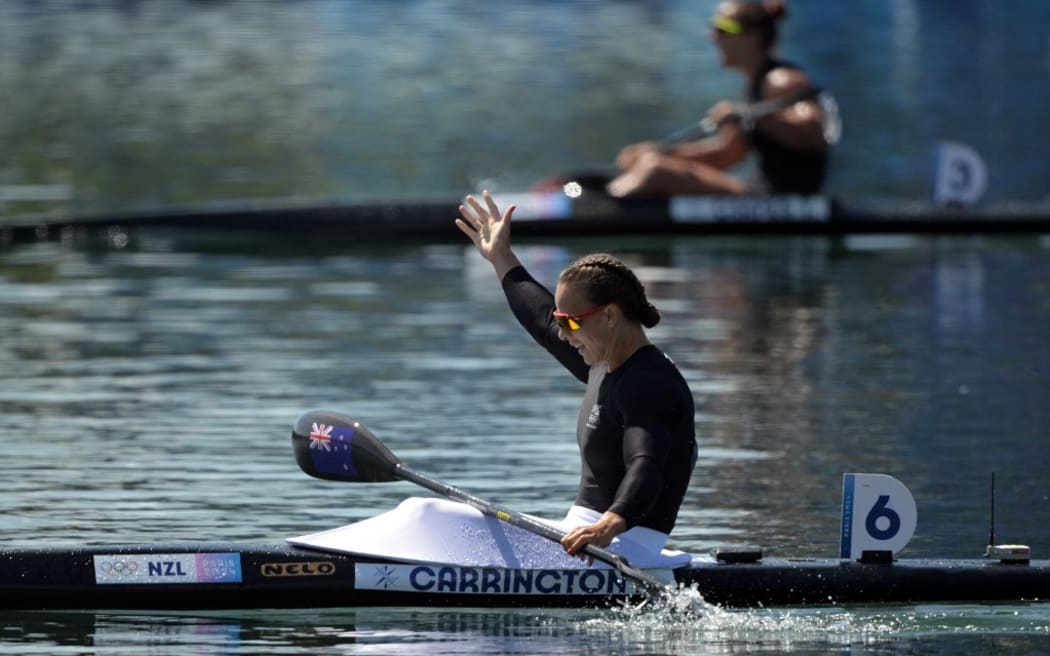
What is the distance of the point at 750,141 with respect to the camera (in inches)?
842

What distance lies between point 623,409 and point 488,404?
5485 millimetres

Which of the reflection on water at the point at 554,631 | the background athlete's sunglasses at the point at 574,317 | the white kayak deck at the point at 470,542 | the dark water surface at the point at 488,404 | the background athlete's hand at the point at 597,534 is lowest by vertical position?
the dark water surface at the point at 488,404

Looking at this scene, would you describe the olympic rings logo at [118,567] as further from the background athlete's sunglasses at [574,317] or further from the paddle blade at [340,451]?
the background athlete's sunglasses at [574,317]

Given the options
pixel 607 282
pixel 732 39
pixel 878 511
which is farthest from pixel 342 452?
pixel 732 39

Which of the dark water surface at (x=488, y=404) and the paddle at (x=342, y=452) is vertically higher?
the paddle at (x=342, y=452)

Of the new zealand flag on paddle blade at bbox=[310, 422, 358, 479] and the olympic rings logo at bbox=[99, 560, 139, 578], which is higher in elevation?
the new zealand flag on paddle blade at bbox=[310, 422, 358, 479]

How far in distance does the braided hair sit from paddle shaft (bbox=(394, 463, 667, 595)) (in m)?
0.73

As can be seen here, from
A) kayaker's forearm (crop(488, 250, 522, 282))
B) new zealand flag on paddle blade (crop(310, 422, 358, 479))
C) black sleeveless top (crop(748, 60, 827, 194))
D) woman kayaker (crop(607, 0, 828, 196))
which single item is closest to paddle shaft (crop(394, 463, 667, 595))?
new zealand flag on paddle blade (crop(310, 422, 358, 479))

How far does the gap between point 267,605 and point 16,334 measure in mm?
8660

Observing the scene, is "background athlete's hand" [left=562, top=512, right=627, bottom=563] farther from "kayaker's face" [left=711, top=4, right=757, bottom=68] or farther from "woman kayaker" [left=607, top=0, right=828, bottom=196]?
"kayaker's face" [left=711, top=4, right=757, bottom=68]

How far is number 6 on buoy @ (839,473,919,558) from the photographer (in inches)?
355

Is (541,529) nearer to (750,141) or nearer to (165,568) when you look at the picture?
(165,568)

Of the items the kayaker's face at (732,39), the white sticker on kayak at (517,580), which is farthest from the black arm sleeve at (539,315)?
the kayaker's face at (732,39)

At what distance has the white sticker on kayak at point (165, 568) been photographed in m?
9.00
